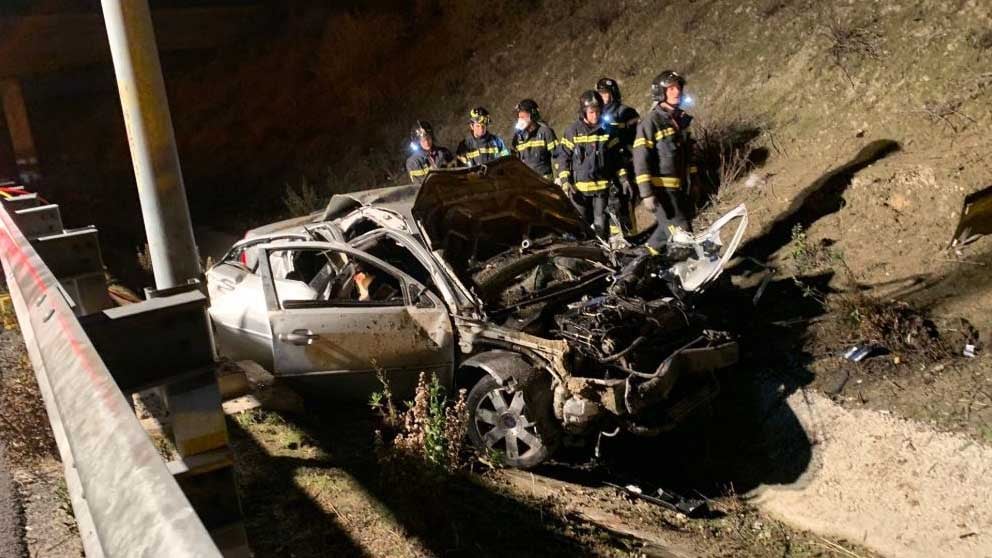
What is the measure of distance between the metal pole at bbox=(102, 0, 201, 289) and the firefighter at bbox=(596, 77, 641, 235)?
15.6ft

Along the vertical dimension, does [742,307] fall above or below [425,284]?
below

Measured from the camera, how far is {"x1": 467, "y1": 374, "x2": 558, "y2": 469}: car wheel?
15.6ft

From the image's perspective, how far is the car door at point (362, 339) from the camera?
5195 millimetres

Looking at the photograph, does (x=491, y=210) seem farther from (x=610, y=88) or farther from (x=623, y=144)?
(x=610, y=88)

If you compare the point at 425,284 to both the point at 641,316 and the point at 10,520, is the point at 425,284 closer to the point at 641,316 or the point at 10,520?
the point at 641,316

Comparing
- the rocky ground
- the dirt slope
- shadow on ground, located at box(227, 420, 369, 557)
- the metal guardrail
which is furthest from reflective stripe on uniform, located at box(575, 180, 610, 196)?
the metal guardrail

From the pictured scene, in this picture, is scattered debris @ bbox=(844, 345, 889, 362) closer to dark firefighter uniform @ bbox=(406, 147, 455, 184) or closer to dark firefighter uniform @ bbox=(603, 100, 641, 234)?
dark firefighter uniform @ bbox=(603, 100, 641, 234)

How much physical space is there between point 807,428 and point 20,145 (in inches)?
595

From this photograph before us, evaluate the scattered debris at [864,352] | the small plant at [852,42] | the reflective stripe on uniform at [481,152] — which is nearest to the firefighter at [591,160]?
the reflective stripe on uniform at [481,152]

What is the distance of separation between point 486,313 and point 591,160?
3.67m

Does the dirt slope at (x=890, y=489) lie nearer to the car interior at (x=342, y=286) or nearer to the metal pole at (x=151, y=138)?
the car interior at (x=342, y=286)

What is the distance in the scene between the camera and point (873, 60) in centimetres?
848

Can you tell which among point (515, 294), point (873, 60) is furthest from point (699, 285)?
point (873, 60)

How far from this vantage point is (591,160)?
8.23 metres
